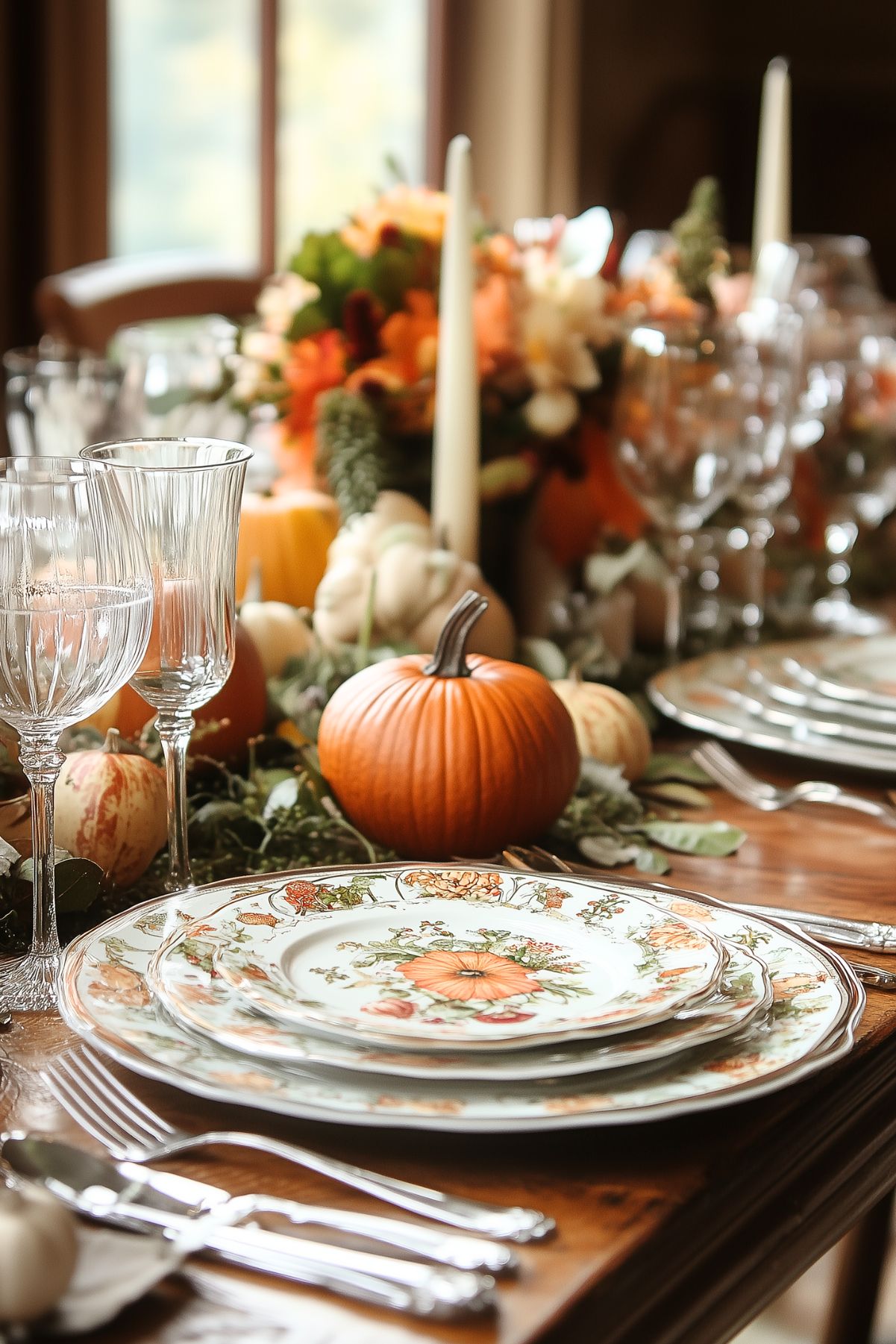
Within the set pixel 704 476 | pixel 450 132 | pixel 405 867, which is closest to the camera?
pixel 405 867

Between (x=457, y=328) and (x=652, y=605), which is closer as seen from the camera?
(x=457, y=328)

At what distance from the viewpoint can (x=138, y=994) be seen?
0.53m

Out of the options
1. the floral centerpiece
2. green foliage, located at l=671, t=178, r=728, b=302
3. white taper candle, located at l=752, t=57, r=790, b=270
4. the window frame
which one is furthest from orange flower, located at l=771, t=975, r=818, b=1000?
the window frame

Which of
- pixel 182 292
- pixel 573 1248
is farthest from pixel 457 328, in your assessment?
pixel 182 292

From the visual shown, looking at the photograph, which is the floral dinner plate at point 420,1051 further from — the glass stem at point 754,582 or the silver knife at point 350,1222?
the glass stem at point 754,582

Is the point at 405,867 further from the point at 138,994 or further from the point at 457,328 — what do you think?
the point at 457,328

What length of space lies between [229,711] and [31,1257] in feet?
1.59

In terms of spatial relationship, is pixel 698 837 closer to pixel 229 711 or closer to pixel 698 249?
pixel 229 711

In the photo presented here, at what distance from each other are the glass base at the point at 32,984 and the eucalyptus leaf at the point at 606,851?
11.5 inches

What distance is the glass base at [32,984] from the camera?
570mm

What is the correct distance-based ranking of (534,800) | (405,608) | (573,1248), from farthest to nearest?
(405,608) < (534,800) < (573,1248)

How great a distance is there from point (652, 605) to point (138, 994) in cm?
75

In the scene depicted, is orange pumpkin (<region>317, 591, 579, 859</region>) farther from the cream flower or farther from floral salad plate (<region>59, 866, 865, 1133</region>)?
the cream flower

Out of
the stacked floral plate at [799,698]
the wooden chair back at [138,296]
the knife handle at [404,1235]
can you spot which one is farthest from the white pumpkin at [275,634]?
the wooden chair back at [138,296]
